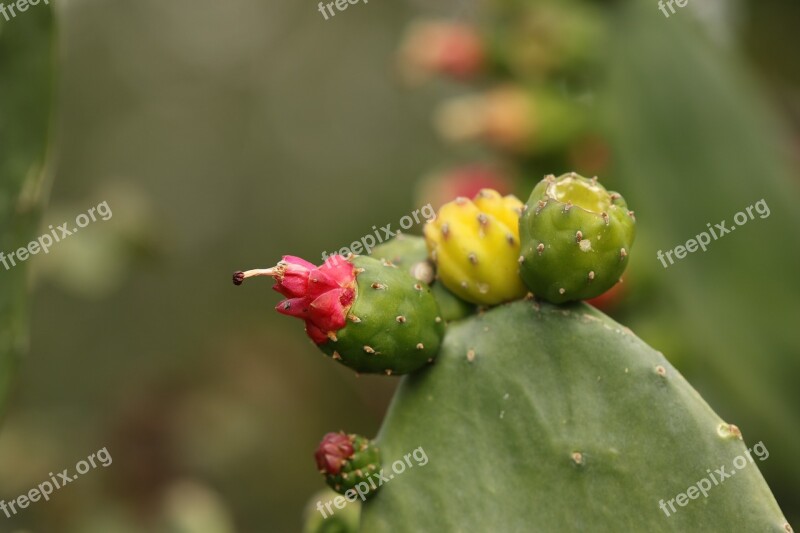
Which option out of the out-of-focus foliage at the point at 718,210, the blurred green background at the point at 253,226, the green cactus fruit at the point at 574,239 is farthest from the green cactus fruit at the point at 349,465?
the out-of-focus foliage at the point at 718,210

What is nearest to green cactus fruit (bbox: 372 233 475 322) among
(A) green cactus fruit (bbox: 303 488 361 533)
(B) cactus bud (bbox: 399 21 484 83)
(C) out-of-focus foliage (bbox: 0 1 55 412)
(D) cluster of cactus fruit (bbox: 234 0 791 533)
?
(D) cluster of cactus fruit (bbox: 234 0 791 533)

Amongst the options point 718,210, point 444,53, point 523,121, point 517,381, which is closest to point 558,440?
point 517,381

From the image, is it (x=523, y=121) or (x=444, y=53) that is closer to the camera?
(x=523, y=121)

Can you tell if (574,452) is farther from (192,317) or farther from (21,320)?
(192,317)

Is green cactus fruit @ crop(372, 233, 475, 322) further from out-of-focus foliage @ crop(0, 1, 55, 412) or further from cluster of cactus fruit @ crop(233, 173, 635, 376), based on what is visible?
out-of-focus foliage @ crop(0, 1, 55, 412)

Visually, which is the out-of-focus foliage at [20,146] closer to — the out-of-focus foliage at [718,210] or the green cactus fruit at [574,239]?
the green cactus fruit at [574,239]

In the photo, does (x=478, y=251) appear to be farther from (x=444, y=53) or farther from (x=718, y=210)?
(x=444, y=53)
